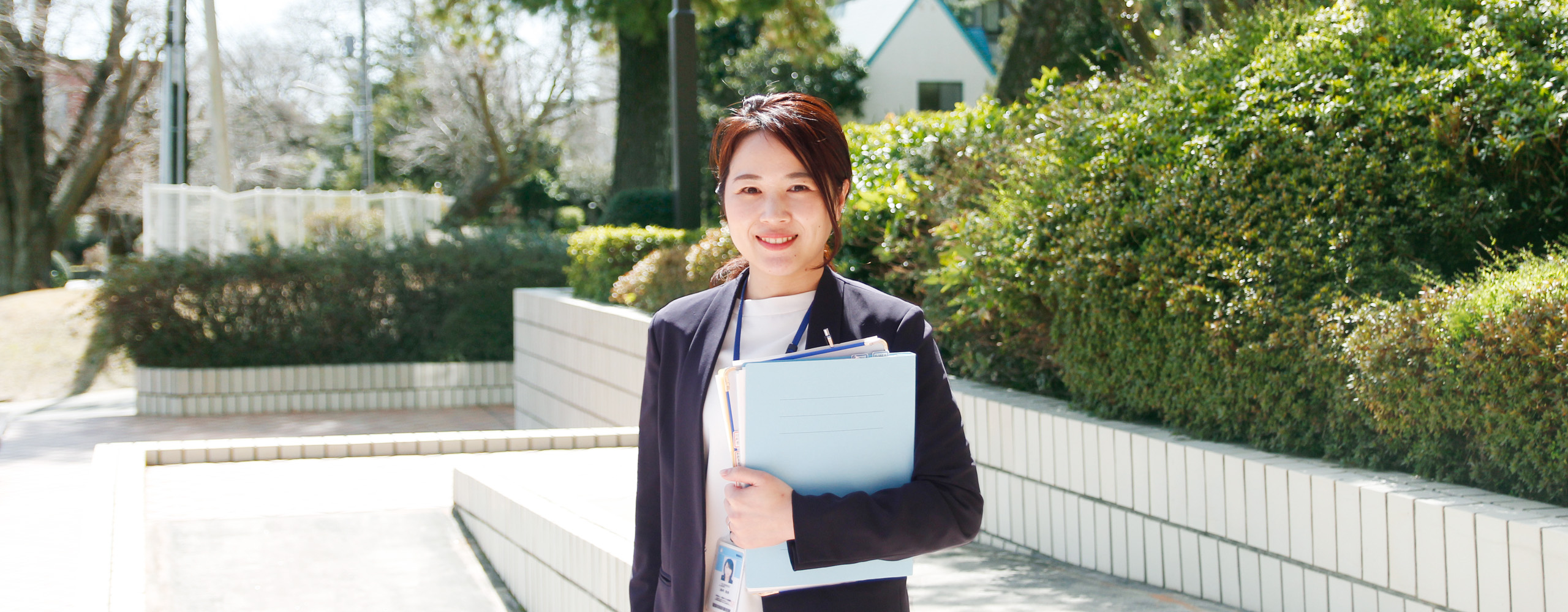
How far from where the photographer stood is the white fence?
1114cm

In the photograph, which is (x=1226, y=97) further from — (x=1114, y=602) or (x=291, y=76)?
(x=291, y=76)

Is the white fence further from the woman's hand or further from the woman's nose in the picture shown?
the woman's hand

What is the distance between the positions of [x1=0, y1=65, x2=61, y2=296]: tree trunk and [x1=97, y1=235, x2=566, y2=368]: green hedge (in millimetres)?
10166

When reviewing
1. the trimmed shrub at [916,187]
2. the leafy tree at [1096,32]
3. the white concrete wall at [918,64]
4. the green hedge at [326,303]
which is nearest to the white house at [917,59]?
the white concrete wall at [918,64]

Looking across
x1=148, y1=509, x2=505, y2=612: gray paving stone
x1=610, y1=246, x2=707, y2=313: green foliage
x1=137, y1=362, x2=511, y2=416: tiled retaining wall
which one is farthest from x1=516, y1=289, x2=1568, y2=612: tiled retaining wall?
x1=137, y1=362, x2=511, y2=416: tiled retaining wall

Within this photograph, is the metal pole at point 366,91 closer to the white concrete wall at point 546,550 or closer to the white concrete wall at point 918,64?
the white concrete wall at point 918,64

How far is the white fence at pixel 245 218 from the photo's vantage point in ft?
36.6

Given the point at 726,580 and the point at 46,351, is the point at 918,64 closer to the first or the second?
the point at 46,351

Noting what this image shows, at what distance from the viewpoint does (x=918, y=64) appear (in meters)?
29.6

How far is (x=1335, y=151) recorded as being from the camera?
12.2 ft

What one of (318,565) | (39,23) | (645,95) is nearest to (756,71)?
(645,95)

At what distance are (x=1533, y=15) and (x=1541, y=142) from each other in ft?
1.61

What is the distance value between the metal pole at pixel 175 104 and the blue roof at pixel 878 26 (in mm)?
17534

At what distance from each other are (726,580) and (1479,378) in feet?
7.74
